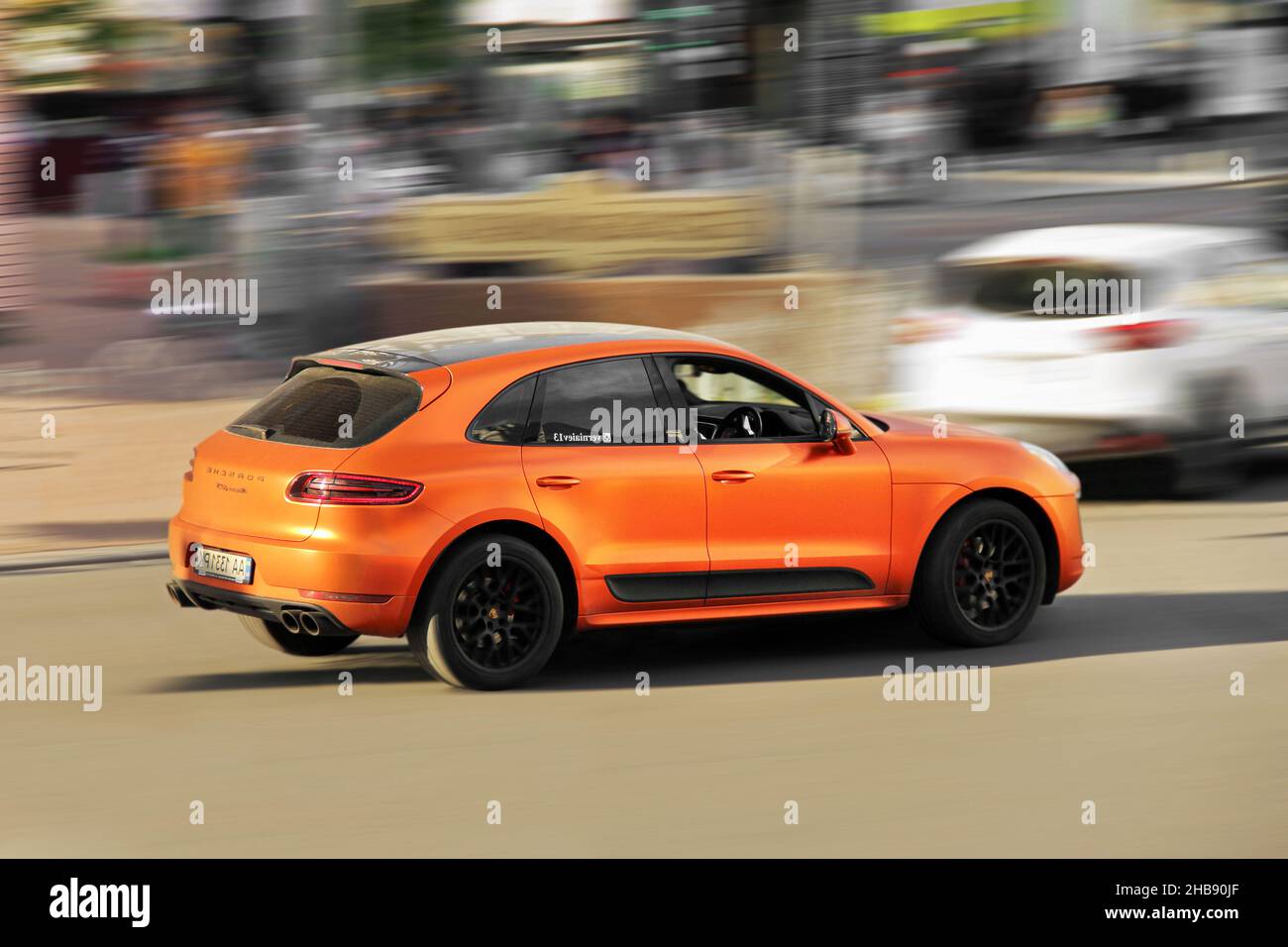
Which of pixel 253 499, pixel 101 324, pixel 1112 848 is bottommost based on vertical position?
pixel 1112 848

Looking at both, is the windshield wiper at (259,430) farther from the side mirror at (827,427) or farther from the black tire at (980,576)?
the black tire at (980,576)

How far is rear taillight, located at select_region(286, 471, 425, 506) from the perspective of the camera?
7.11 m

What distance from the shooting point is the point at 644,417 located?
307 inches

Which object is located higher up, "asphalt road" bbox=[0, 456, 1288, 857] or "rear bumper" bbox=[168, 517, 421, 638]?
"rear bumper" bbox=[168, 517, 421, 638]

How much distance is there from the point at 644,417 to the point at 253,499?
1.62 meters

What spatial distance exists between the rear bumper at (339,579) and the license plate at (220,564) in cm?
3

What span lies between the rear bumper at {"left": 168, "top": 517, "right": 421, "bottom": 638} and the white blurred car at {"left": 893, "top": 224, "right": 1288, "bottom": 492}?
229 inches

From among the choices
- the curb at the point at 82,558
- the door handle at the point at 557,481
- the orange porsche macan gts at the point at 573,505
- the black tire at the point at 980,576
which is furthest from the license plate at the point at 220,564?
the curb at the point at 82,558

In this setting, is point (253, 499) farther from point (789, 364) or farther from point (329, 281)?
point (789, 364)

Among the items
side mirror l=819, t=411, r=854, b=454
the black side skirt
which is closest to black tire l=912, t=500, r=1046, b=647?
the black side skirt

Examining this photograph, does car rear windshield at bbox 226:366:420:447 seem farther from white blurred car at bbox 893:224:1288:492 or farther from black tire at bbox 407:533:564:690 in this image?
white blurred car at bbox 893:224:1288:492

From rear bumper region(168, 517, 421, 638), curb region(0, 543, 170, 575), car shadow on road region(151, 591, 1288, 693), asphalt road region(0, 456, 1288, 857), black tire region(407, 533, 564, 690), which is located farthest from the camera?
curb region(0, 543, 170, 575)

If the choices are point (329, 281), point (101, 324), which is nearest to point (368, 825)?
point (329, 281)

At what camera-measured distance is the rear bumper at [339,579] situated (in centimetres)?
711
